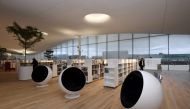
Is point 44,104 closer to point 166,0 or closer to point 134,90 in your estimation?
point 134,90

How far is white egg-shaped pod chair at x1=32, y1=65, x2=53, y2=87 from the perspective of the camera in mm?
6964

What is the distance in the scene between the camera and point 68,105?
14.0 feet

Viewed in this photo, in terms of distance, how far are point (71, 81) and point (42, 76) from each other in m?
2.58

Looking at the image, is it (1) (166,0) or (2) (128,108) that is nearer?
(2) (128,108)

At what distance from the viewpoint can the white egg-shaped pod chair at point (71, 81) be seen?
16.2ft

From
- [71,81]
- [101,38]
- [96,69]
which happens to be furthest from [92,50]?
[71,81]

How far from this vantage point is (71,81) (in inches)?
207

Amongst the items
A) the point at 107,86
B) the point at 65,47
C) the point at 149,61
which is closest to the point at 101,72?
the point at 107,86

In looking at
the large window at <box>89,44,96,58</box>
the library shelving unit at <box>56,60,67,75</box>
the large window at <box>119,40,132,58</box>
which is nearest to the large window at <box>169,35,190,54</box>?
the large window at <box>119,40,132,58</box>

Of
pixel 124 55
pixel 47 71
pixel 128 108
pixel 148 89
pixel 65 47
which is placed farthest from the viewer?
pixel 65 47

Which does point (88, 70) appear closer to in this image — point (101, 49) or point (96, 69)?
point (96, 69)

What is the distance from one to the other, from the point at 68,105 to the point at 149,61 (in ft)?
35.0

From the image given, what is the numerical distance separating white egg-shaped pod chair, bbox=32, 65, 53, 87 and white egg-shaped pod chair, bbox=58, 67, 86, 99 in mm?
2147

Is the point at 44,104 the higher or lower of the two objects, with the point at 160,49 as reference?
lower
